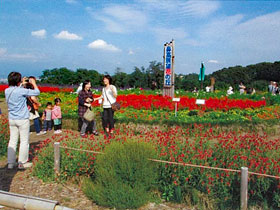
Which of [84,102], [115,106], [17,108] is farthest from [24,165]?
[115,106]

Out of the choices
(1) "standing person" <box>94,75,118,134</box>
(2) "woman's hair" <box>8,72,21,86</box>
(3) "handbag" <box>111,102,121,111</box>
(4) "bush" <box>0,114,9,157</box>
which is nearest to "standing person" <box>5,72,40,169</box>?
(2) "woman's hair" <box>8,72,21,86</box>

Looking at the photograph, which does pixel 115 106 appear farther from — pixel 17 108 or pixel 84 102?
pixel 17 108

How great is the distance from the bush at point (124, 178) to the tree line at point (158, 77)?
1598 cm

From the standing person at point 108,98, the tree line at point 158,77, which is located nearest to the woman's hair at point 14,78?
the standing person at point 108,98

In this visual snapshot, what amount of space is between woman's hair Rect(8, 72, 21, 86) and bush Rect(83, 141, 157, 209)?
2102 mm

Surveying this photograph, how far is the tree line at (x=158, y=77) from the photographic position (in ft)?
89.2

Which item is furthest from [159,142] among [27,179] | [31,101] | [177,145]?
[31,101]

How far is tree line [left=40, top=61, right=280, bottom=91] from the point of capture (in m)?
27.2

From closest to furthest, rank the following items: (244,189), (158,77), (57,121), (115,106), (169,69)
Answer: (244,189) < (115,106) < (57,121) < (169,69) < (158,77)

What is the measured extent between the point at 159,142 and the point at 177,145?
1.17 feet

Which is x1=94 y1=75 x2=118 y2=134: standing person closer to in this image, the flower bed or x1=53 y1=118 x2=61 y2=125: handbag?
x1=53 y1=118 x2=61 y2=125: handbag

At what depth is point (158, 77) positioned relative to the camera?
86.5 ft

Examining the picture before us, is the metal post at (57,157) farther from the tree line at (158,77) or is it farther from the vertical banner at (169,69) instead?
the tree line at (158,77)

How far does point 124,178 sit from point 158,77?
22.7 metres
